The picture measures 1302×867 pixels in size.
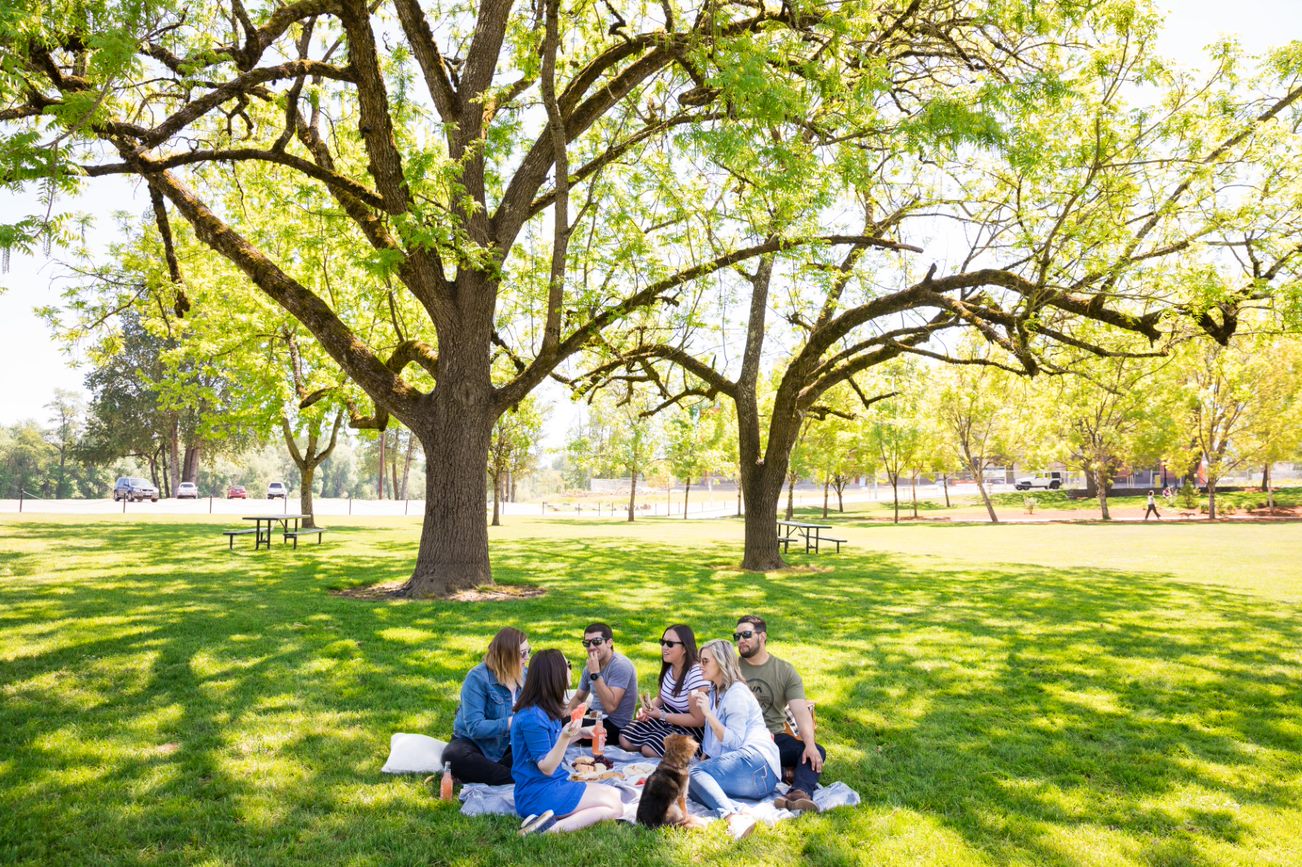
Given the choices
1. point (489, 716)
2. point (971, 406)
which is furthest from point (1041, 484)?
point (489, 716)

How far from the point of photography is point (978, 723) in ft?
22.5

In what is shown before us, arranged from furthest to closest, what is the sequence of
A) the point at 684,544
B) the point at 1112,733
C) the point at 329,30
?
1. the point at 684,544
2. the point at 329,30
3. the point at 1112,733

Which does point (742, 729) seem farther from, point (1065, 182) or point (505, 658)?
point (1065, 182)

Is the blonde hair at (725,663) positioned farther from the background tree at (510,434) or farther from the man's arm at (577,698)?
the background tree at (510,434)

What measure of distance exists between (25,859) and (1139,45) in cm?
1422

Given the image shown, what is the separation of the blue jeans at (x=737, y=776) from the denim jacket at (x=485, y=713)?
56.1 inches

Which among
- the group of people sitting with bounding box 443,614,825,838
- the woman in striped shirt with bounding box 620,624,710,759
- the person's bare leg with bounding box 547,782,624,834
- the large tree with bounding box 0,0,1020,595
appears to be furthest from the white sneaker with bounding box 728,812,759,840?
the large tree with bounding box 0,0,1020,595

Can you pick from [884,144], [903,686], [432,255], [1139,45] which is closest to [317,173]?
[432,255]

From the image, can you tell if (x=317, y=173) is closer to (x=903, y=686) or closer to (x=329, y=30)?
(x=329, y=30)

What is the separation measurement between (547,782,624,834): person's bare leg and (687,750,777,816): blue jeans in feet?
1.77

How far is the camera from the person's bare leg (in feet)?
15.3

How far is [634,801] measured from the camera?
509 cm

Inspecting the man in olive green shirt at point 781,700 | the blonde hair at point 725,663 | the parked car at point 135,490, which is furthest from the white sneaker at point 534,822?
the parked car at point 135,490

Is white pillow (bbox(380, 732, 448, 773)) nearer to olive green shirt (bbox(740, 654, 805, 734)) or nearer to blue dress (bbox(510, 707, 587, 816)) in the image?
blue dress (bbox(510, 707, 587, 816))
